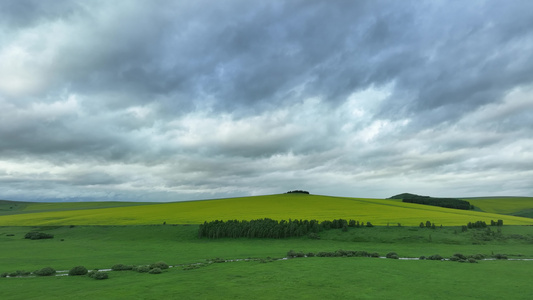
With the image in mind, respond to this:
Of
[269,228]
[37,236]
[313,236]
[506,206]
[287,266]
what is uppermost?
[506,206]

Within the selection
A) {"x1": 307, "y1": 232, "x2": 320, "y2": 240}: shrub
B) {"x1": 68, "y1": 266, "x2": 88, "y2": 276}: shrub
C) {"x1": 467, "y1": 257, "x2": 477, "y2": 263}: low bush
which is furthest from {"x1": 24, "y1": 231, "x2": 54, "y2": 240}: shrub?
{"x1": 467, "y1": 257, "x2": 477, "y2": 263}: low bush

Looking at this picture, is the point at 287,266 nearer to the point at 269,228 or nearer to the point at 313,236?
the point at 313,236

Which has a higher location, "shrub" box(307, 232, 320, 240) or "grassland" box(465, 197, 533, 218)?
"grassland" box(465, 197, 533, 218)

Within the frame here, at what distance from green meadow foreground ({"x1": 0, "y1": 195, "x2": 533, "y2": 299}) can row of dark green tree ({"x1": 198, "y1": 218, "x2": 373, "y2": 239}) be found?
9.18 ft

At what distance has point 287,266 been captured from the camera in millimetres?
41062

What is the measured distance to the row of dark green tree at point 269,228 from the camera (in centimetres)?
7919

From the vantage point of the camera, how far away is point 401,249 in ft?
195

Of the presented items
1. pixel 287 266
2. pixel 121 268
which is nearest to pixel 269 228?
pixel 287 266

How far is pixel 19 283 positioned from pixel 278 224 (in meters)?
56.4

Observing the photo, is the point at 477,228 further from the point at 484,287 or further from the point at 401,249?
the point at 484,287

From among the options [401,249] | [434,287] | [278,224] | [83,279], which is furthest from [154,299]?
[278,224]

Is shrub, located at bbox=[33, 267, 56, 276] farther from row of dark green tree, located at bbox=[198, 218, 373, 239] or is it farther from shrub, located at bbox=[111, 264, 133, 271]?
row of dark green tree, located at bbox=[198, 218, 373, 239]

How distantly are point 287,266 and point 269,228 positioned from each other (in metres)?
39.5

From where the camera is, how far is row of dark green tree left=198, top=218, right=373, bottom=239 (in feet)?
260
